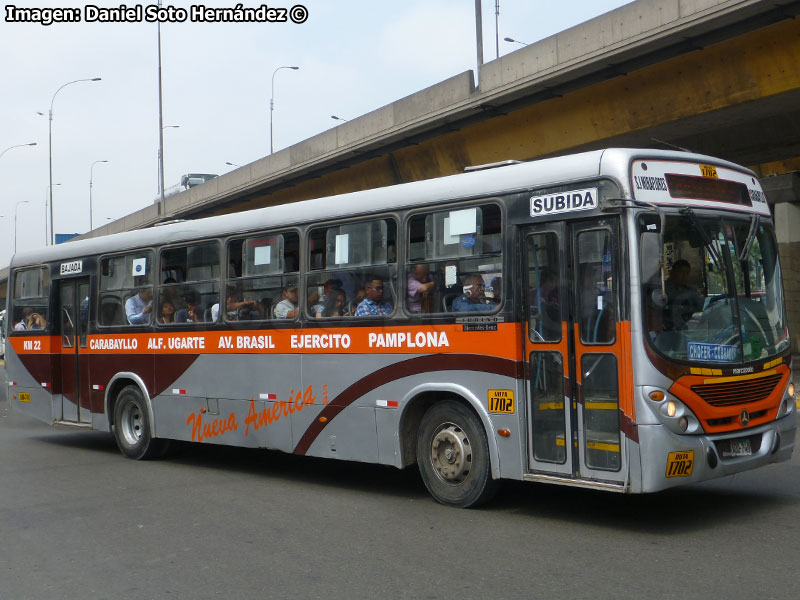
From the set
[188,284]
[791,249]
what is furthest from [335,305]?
[791,249]

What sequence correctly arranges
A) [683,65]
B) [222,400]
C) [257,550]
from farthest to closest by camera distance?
[683,65] < [222,400] < [257,550]

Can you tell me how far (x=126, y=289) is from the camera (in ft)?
40.7

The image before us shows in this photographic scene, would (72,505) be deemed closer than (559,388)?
No

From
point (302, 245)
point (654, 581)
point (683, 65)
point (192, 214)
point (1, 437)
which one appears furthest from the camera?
point (192, 214)

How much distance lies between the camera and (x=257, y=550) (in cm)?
702

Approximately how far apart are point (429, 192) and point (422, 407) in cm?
190

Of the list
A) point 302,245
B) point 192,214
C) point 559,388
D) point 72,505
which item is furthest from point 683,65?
point 192,214

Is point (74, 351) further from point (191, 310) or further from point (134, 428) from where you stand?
point (191, 310)

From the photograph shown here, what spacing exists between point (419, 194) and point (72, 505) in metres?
4.19

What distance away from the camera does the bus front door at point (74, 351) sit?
1310 centimetres

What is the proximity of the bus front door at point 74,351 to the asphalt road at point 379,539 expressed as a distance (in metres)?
2.49

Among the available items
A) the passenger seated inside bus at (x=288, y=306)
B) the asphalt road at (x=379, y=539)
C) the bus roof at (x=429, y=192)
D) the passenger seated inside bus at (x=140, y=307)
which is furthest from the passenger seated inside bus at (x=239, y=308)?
the asphalt road at (x=379, y=539)

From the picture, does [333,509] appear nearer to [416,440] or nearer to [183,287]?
[416,440]

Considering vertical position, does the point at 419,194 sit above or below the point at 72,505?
above
